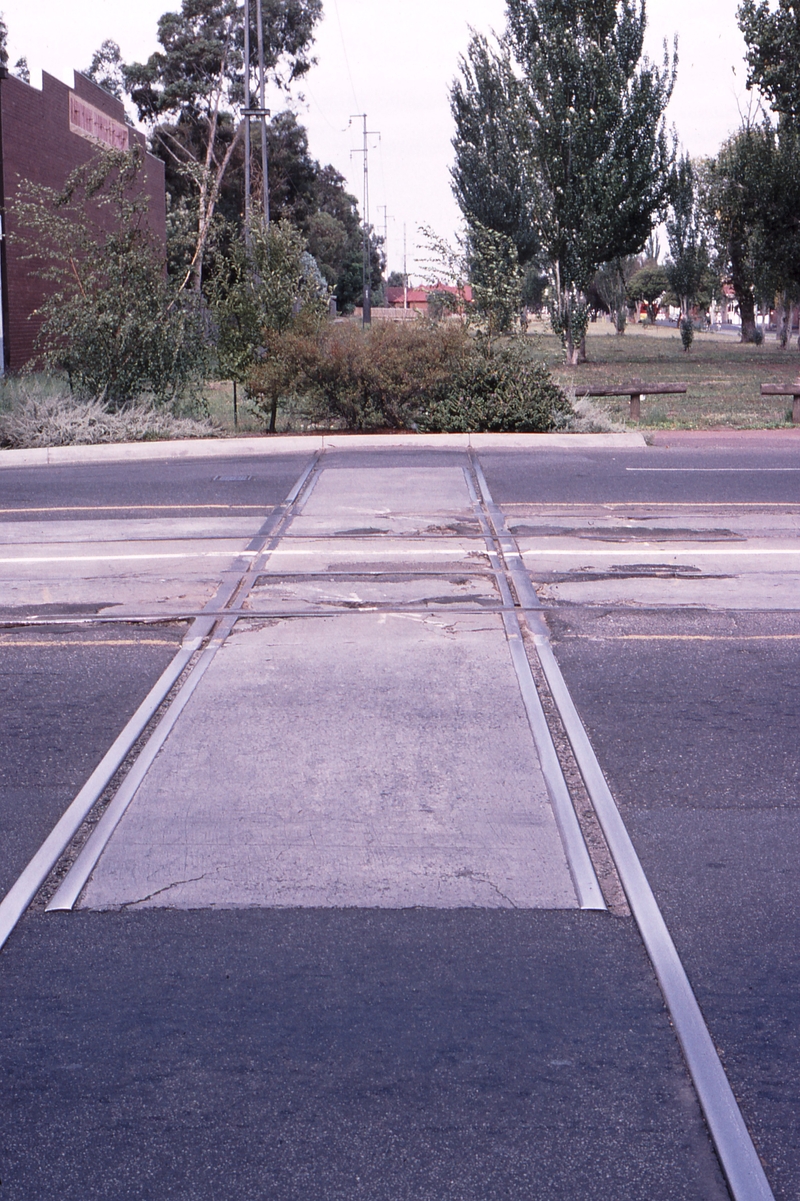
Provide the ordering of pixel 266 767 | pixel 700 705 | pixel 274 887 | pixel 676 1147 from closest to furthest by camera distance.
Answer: pixel 676 1147
pixel 274 887
pixel 266 767
pixel 700 705

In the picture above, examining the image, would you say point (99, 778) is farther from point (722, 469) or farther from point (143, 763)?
point (722, 469)

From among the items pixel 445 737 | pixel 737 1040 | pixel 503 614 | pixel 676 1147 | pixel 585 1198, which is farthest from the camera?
pixel 503 614

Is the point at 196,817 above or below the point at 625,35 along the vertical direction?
below

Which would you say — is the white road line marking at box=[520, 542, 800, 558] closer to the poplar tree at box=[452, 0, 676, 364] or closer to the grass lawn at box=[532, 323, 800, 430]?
the grass lawn at box=[532, 323, 800, 430]

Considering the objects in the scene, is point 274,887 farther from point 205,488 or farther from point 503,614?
point 205,488

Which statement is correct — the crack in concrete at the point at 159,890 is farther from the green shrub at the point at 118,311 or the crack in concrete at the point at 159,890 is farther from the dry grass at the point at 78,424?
the green shrub at the point at 118,311

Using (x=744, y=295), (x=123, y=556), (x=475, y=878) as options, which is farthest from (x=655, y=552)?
(x=744, y=295)

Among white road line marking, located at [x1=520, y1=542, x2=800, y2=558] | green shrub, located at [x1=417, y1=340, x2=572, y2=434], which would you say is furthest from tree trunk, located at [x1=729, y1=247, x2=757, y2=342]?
white road line marking, located at [x1=520, y1=542, x2=800, y2=558]

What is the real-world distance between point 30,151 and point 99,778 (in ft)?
90.0

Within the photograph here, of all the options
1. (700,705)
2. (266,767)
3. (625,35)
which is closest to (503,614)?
(700,705)

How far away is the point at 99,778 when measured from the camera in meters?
5.46

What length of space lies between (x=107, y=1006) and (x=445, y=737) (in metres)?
2.60

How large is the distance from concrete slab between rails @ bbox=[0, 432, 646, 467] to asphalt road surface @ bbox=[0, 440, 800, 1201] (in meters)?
9.07

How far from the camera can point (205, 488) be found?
14.5m
